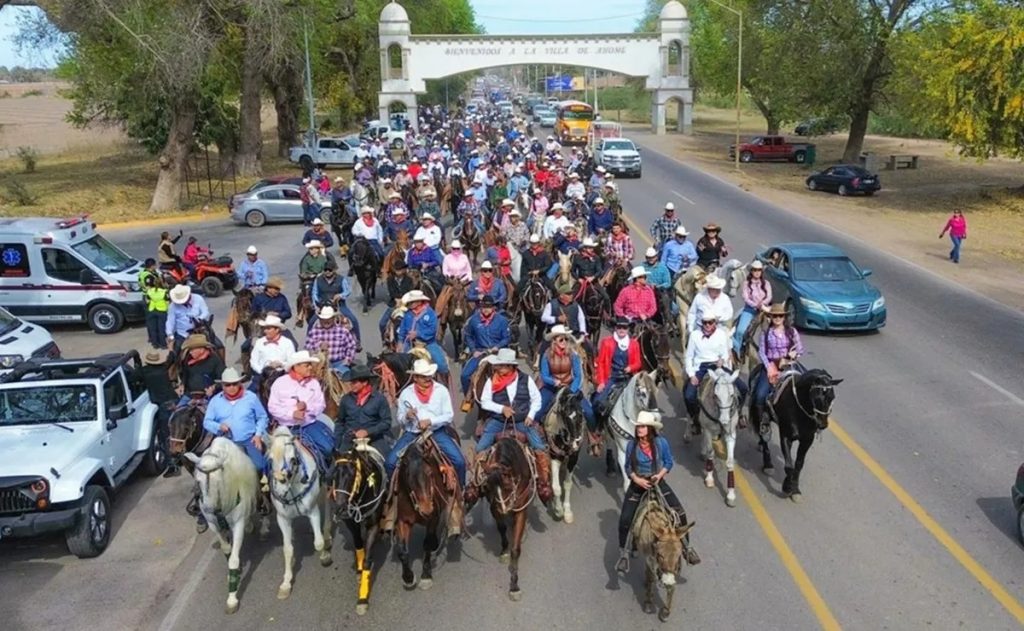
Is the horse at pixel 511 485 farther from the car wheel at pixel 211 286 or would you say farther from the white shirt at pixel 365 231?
the car wheel at pixel 211 286

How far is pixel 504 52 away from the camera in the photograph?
61.6 m

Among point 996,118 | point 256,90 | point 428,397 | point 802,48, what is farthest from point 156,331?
point 802,48

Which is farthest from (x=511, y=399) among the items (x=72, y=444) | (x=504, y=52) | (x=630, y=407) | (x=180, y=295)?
(x=504, y=52)

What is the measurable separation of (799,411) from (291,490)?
5.40 m

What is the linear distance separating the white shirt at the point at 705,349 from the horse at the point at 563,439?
5.60ft

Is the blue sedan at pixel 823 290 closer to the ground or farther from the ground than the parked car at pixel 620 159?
closer to the ground

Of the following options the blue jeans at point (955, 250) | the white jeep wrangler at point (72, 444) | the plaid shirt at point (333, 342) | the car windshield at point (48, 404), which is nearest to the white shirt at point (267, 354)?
the plaid shirt at point (333, 342)

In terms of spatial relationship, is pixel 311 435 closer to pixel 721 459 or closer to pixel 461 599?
pixel 461 599

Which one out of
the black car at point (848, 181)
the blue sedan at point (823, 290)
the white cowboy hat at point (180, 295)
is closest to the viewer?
the white cowboy hat at point (180, 295)

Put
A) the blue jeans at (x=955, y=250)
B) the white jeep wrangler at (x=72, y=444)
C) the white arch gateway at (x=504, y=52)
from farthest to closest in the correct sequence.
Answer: the white arch gateway at (x=504, y=52)
the blue jeans at (x=955, y=250)
the white jeep wrangler at (x=72, y=444)

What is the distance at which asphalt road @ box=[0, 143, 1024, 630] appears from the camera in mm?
7781

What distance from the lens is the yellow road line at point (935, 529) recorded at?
7789 mm

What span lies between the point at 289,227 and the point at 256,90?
10.6m

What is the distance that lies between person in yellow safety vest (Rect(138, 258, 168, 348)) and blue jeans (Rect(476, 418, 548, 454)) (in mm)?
8539
